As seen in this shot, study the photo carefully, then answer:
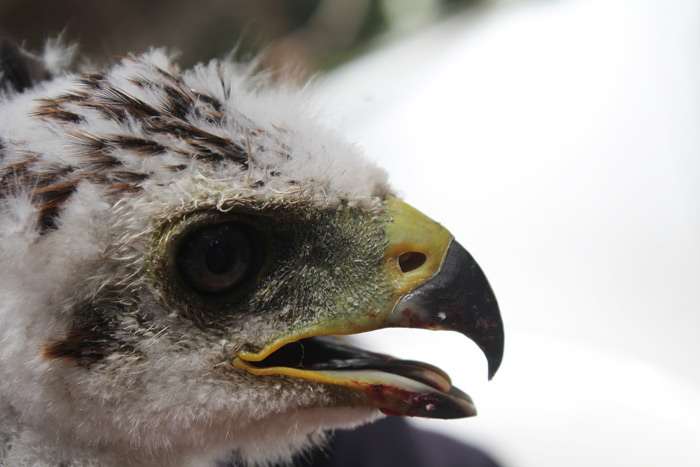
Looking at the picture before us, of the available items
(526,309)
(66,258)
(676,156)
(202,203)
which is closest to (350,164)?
(202,203)

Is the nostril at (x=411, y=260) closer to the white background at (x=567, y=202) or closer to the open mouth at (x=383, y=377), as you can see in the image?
the open mouth at (x=383, y=377)

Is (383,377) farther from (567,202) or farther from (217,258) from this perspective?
(567,202)

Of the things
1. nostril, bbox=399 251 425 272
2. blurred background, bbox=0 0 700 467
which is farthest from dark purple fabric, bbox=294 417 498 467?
nostril, bbox=399 251 425 272

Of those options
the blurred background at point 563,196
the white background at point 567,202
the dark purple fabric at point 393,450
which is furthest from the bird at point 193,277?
the white background at point 567,202

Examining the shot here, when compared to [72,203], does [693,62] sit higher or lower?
higher

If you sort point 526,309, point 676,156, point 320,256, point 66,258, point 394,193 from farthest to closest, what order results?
Answer: 1. point 676,156
2. point 526,309
3. point 394,193
4. point 320,256
5. point 66,258

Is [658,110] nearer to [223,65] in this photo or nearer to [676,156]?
[676,156]
